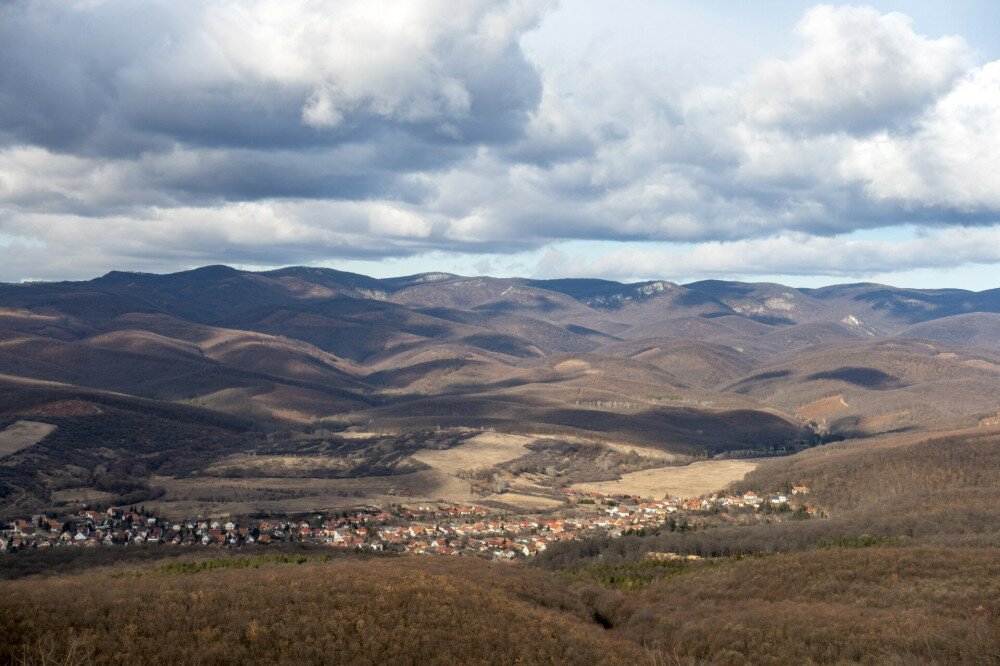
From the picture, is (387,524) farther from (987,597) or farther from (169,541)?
(987,597)

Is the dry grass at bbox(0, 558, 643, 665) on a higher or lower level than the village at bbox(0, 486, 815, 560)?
higher

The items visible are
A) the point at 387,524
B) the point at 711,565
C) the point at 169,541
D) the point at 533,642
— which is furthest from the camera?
the point at 387,524

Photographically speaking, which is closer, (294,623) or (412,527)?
(294,623)

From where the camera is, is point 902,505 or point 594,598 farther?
point 902,505

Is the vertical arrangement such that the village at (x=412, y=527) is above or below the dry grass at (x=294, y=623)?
below

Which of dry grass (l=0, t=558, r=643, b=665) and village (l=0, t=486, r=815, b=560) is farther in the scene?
village (l=0, t=486, r=815, b=560)

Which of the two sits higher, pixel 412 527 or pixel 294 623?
pixel 294 623

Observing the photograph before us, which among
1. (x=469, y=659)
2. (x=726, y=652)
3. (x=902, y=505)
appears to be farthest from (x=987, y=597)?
(x=902, y=505)

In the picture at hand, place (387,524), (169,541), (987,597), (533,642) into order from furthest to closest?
(387,524), (169,541), (987,597), (533,642)
